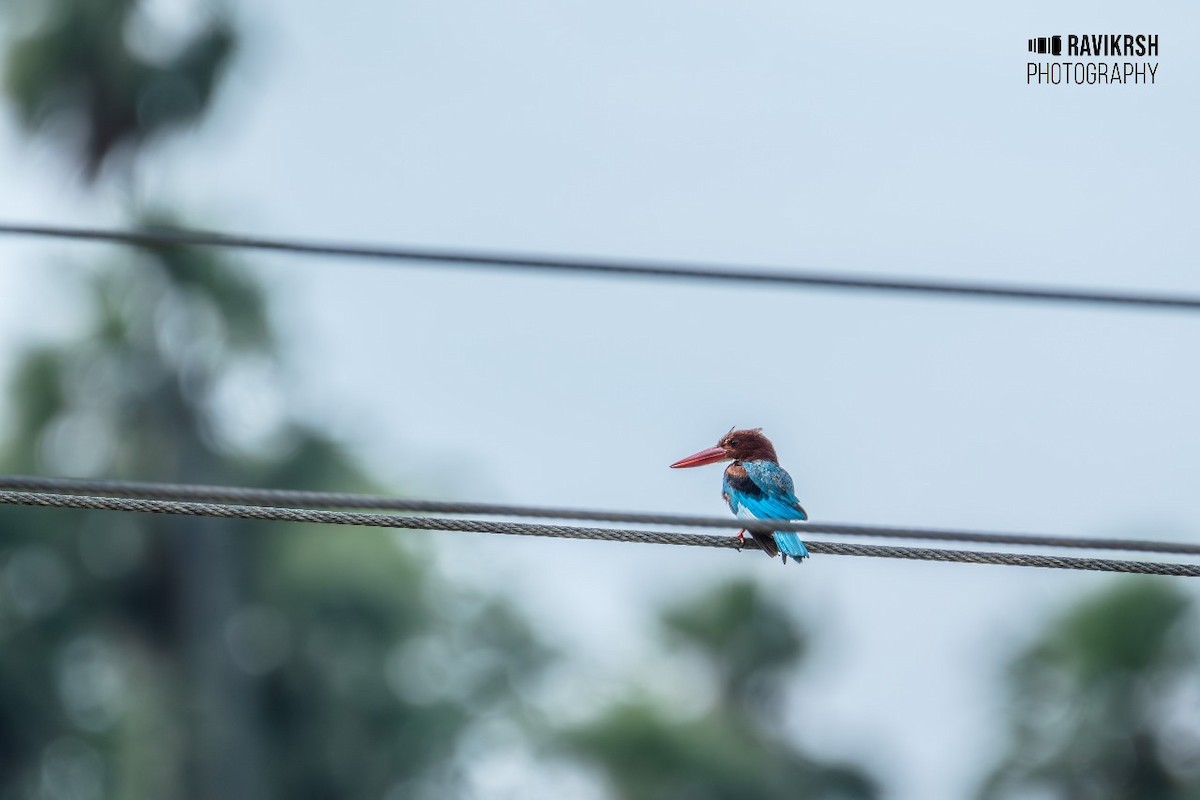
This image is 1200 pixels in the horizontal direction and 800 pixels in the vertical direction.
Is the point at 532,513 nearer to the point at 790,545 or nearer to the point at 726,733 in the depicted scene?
the point at 790,545

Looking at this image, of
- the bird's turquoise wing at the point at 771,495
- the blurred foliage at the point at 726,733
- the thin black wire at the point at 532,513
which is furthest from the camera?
the blurred foliage at the point at 726,733

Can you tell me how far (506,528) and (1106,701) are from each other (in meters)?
31.7

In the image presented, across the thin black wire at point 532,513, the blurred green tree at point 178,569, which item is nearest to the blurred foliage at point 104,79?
the blurred green tree at point 178,569

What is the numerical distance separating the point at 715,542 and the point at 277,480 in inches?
1018

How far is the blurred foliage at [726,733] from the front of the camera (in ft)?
110

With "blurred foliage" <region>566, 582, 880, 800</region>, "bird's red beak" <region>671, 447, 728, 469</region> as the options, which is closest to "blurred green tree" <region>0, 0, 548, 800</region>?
"blurred foliage" <region>566, 582, 880, 800</region>

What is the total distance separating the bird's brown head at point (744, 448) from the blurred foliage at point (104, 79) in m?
21.7

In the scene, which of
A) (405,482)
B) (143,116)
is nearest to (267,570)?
(405,482)

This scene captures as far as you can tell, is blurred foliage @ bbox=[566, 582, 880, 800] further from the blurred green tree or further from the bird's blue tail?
the bird's blue tail

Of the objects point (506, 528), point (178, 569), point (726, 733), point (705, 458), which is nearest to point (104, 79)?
point (178, 569)

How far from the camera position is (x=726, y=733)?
3462 cm

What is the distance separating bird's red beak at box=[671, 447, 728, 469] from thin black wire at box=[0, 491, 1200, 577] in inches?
95.7

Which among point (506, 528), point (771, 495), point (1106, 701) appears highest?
point (506, 528)

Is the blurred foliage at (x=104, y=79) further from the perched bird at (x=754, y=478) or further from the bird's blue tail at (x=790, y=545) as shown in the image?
the bird's blue tail at (x=790, y=545)
